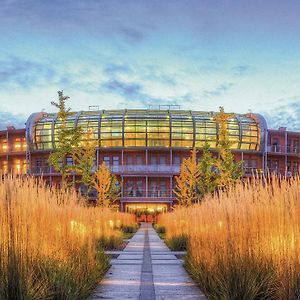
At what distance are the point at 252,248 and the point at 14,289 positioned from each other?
3.07 m

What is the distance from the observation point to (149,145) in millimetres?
60969

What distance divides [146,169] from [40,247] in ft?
172

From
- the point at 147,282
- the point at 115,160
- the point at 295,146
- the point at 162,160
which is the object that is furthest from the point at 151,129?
the point at 147,282

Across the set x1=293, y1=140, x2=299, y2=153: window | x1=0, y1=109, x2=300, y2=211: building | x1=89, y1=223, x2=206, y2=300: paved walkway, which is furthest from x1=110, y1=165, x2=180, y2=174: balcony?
x1=89, y1=223, x2=206, y2=300: paved walkway

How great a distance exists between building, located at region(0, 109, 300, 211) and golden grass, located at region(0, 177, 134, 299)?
50.1 metres

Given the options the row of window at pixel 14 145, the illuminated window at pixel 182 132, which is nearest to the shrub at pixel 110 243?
the illuminated window at pixel 182 132

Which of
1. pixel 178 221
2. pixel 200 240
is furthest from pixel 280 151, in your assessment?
pixel 200 240

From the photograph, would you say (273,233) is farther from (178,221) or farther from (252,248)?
(178,221)

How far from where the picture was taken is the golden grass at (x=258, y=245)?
583cm

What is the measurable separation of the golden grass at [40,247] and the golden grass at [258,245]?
2006 millimetres

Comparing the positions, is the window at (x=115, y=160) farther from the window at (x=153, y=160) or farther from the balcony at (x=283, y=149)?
the balcony at (x=283, y=149)

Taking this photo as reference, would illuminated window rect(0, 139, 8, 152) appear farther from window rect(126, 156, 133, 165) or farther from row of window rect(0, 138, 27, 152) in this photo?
window rect(126, 156, 133, 165)

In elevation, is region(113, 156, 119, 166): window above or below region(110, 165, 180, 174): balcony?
above

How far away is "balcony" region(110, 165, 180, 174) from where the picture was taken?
58719 mm
